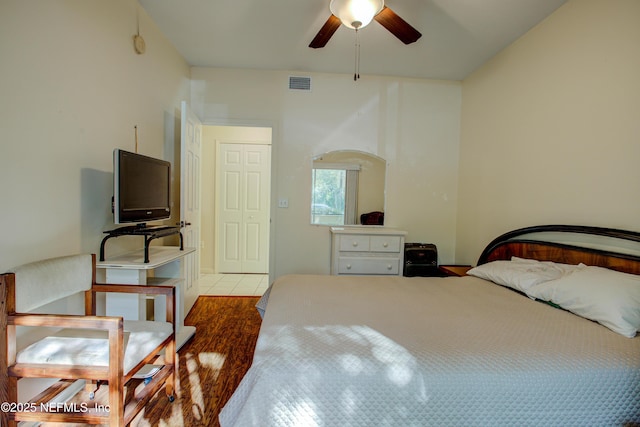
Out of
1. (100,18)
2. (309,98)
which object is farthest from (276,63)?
(100,18)

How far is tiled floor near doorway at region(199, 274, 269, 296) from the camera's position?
12.7 feet

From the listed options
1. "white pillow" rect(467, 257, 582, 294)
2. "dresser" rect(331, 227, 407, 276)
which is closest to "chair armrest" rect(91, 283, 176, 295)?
"dresser" rect(331, 227, 407, 276)

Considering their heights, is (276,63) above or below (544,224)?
above

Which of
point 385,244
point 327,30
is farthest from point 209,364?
point 327,30

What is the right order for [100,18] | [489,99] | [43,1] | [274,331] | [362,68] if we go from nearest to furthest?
[274,331], [43,1], [100,18], [489,99], [362,68]

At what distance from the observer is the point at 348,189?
11.9 ft

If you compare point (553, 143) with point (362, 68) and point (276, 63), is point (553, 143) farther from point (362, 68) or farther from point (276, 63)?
point (276, 63)

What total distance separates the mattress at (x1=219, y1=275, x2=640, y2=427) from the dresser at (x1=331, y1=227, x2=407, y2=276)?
1796 millimetres

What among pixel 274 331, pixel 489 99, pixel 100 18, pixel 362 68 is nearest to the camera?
pixel 274 331

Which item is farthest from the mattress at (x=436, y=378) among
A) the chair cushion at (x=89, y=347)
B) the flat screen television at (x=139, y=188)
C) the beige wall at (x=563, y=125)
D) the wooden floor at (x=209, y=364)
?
the flat screen television at (x=139, y=188)

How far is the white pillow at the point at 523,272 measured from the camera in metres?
1.86

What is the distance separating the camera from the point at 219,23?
254 centimetres

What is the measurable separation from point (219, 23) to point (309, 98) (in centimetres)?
126

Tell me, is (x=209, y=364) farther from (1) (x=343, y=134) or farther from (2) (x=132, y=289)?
(1) (x=343, y=134)
